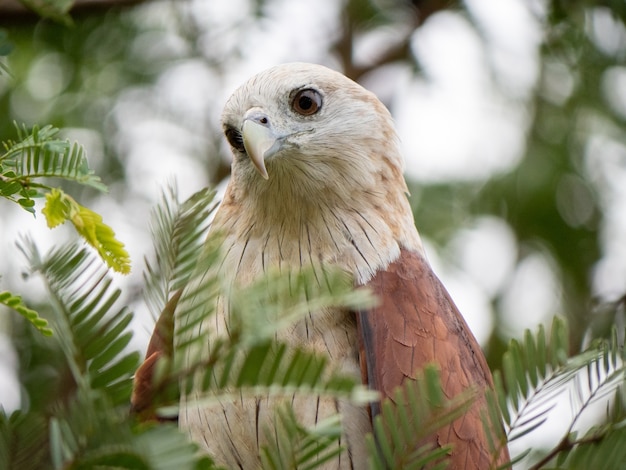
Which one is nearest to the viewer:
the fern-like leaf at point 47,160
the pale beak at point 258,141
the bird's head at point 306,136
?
the fern-like leaf at point 47,160

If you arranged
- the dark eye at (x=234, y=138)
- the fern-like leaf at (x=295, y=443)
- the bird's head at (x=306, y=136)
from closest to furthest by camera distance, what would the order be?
1. the fern-like leaf at (x=295, y=443)
2. the bird's head at (x=306, y=136)
3. the dark eye at (x=234, y=138)

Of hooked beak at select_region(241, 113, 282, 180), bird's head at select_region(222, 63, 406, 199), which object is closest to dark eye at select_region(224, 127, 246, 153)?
bird's head at select_region(222, 63, 406, 199)

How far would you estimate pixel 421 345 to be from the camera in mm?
3787

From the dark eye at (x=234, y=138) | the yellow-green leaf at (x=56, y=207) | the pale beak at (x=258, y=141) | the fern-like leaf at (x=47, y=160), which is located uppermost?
the dark eye at (x=234, y=138)

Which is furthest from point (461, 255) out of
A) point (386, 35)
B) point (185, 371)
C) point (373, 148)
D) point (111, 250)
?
point (185, 371)

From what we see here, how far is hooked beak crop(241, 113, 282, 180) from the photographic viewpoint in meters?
3.97

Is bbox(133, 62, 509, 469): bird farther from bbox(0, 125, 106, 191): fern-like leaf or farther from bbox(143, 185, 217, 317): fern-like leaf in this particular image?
bbox(143, 185, 217, 317): fern-like leaf

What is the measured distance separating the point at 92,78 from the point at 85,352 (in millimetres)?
5211

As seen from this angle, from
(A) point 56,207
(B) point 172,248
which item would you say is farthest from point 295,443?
(A) point 56,207

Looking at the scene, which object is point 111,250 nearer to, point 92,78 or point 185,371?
point 185,371

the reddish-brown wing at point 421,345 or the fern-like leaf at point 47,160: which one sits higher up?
the fern-like leaf at point 47,160

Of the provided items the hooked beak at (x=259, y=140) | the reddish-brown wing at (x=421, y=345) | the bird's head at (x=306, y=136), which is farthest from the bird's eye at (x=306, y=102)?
the reddish-brown wing at (x=421, y=345)

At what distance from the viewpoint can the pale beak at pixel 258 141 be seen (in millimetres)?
3963

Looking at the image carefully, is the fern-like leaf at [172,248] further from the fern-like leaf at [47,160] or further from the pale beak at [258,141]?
the pale beak at [258,141]
